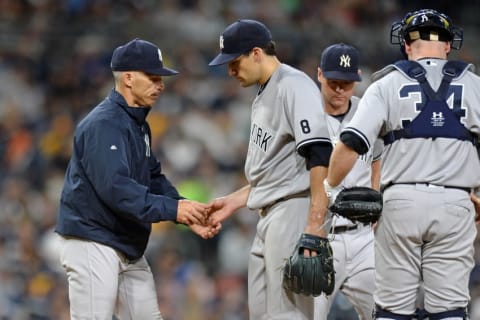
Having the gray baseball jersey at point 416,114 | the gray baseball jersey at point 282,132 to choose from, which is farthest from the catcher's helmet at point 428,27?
the gray baseball jersey at point 282,132

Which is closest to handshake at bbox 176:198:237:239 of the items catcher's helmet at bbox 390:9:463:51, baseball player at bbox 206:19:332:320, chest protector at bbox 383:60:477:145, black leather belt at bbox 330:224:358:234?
baseball player at bbox 206:19:332:320

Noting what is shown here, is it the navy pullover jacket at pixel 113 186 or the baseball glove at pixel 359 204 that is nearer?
the baseball glove at pixel 359 204

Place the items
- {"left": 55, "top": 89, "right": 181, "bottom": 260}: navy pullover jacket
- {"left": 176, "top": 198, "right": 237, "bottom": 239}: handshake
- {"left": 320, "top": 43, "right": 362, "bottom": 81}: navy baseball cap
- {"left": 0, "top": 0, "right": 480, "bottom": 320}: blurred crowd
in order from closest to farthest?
{"left": 55, "top": 89, "right": 181, "bottom": 260}: navy pullover jacket → {"left": 176, "top": 198, "right": 237, "bottom": 239}: handshake → {"left": 320, "top": 43, "right": 362, "bottom": 81}: navy baseball cap → {"left": 0, "top": 0, "right": 480, "bottom": 320}: blurred crowd

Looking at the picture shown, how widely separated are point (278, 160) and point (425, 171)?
77 centimetres

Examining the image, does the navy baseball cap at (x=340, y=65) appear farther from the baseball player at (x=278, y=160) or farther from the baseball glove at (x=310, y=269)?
the baseball glove at (x=310, y=269)

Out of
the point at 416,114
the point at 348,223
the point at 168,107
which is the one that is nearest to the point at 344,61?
the point at 348,223

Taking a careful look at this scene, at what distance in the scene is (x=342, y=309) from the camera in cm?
701

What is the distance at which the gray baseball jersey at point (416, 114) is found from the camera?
192 inches

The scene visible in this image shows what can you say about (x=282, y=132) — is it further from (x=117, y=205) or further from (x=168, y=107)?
(x=168, y=107)

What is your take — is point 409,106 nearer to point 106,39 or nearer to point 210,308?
point 210,308

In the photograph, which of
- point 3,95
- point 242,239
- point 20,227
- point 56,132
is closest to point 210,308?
point 242,239

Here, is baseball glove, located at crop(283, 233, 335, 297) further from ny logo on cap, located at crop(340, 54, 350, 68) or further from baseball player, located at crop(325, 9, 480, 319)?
ny logo on cap, located at crop(340, 54, 350, 68)

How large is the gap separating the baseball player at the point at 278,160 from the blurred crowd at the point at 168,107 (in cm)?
416

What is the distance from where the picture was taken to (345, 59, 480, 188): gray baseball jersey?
4.87 meters
